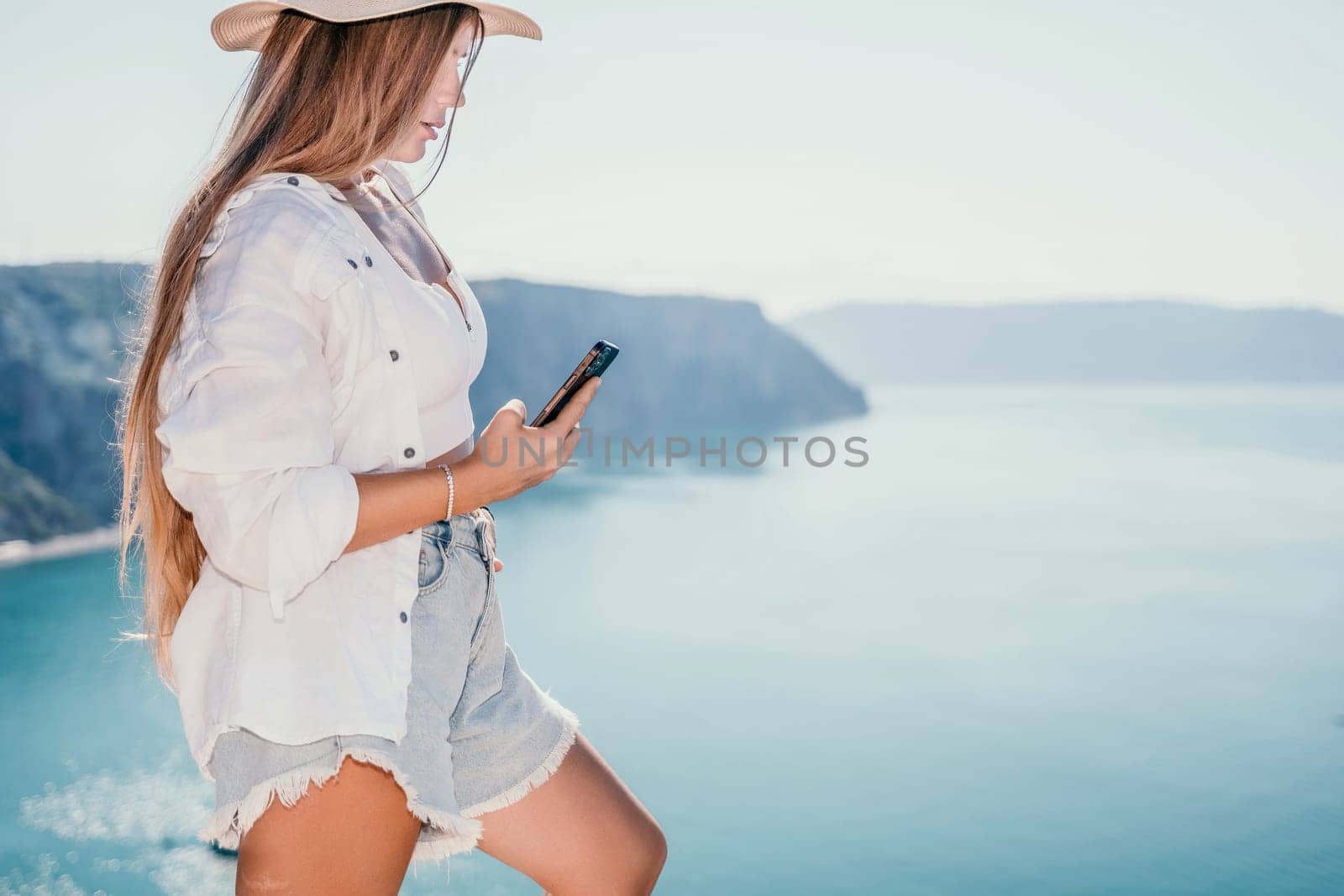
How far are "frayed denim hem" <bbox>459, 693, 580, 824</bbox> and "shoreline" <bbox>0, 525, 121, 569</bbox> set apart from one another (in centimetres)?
1714

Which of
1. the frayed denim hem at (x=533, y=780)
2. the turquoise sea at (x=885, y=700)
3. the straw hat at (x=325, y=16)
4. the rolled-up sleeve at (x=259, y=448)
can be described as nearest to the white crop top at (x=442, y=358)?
the rolled-up sleeve at (x=259, y=448)

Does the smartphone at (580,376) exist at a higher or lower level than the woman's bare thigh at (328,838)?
higher

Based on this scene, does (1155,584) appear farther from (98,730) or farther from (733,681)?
(98,730)

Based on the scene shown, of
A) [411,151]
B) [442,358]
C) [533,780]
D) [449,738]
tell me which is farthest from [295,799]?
[411,151]

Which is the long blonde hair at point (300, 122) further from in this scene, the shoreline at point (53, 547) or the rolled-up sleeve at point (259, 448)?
the shoreline at point (53, 547)

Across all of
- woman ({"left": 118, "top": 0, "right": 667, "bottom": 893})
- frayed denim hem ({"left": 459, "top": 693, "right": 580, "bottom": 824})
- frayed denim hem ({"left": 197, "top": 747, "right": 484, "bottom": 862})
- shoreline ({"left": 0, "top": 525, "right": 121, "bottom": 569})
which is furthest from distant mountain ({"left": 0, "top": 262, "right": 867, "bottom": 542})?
frayed denim hem ({"left": 197, "top": 747, "right": 484, "bottom": 862})

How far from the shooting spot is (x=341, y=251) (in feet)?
3.19

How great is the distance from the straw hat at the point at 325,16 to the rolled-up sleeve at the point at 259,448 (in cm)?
28

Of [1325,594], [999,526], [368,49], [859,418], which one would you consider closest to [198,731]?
[368,49]

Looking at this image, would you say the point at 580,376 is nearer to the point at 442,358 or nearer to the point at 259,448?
the point at 442,358

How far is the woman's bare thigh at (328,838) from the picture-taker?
0.96m

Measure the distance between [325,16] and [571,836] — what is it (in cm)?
94

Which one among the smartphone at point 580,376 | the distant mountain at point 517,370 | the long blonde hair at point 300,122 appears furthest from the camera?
the distant mountain at point 517,370

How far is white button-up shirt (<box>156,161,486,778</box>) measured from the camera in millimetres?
913
